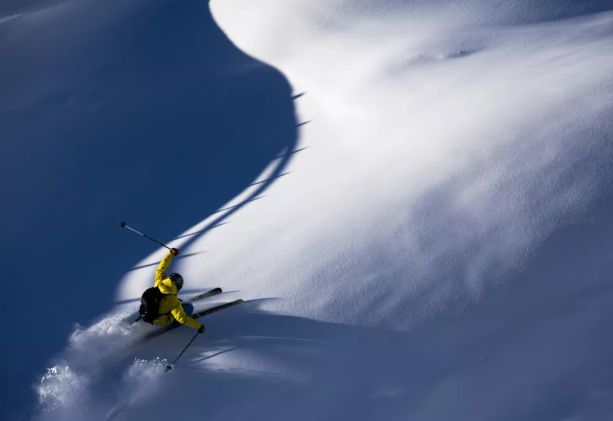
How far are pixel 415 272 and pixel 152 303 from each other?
3.11 meters

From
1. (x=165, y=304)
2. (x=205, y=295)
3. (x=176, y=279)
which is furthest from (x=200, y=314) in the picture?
(x=176, y=279)

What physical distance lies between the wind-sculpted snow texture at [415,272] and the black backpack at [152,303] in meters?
0.47

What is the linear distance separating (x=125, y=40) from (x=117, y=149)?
432 centimetres

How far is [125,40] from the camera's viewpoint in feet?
44.5

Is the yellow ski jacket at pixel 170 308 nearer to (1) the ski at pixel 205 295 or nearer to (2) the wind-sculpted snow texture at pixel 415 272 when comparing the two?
(2) the wind-sculpted snow texture at pixel 415 272

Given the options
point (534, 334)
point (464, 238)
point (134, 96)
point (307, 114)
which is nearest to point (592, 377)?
point (534, 334)

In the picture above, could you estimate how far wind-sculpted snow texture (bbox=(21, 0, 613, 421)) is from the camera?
6258 mm

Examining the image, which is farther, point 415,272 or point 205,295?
point 205,295

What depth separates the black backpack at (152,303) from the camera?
21.7 ft

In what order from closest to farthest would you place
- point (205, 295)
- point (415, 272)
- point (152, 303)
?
point (152, 303)
point (415, 272)
point (205, 295)

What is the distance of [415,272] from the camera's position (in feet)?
23.0

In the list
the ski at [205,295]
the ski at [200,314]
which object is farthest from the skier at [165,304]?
the ski at [205,295]

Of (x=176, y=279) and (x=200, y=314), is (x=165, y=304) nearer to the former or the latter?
(x=176, y=279)

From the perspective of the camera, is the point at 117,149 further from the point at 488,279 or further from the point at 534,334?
the point at 534,334
